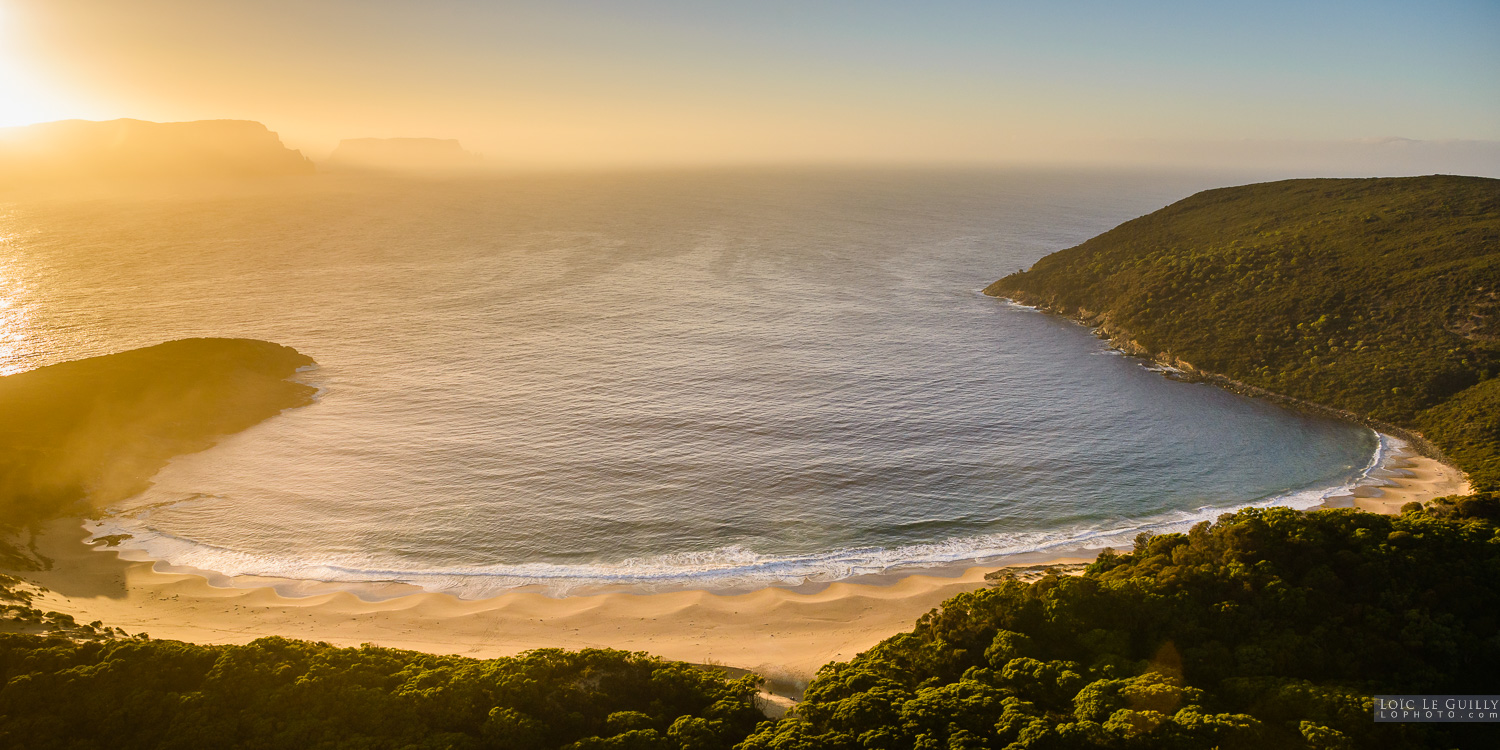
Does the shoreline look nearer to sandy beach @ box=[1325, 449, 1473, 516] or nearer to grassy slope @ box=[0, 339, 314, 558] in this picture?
grassy slope @ box=[0, 339, 314, 558]

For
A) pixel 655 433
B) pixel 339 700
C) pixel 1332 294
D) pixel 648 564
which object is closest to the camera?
pixel 339 700

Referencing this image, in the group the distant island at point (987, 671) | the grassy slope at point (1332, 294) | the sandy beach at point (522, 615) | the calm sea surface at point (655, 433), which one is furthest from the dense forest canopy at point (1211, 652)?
the grassy slope at point (1332, 294)

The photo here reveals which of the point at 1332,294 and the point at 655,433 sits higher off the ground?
the point at 1332,294

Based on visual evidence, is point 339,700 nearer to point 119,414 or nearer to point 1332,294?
point 119,414

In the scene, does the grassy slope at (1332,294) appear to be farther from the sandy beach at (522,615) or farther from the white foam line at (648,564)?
the sandy beach at (522,615)

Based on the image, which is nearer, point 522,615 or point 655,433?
point 522,615

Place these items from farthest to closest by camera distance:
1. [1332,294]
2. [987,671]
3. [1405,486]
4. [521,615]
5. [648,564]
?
1. [1332,294]
2. [1405,486]
3. [648,564]
4. [521,615]
5. [987,671]

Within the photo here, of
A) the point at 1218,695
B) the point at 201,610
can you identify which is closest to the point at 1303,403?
the point at 1218,695

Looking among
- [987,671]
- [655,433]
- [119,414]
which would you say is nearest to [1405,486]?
[987,671]
